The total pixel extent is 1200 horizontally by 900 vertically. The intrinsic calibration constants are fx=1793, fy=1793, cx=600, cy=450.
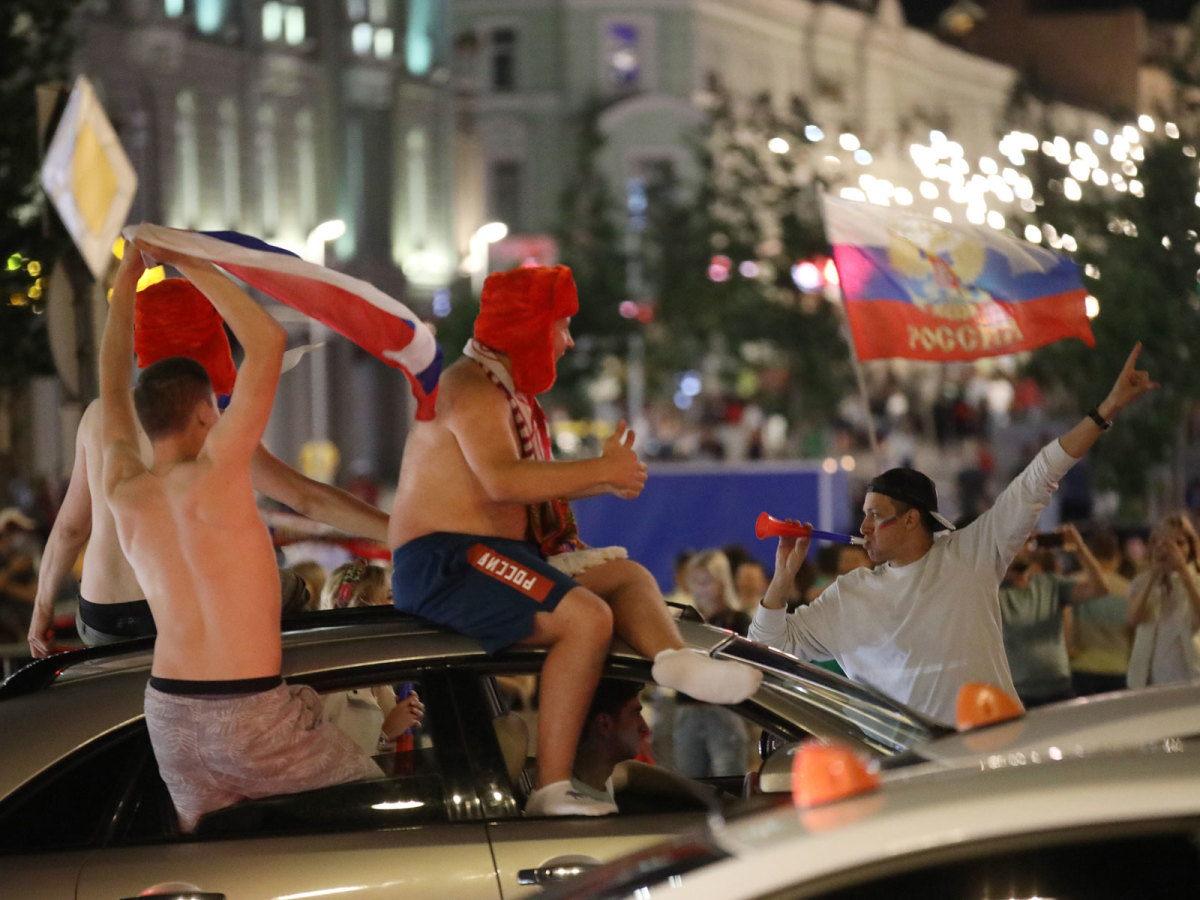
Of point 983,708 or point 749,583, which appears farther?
point 749,583

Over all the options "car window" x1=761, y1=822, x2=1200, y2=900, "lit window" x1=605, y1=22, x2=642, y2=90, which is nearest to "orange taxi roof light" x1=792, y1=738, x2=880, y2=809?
"car window" x1=761, y1=822, x2=1200, y2=900

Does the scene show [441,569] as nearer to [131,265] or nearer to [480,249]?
[131,265]

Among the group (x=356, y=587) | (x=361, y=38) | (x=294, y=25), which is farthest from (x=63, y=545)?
(x=361, y=38)

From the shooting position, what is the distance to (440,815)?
4270mm

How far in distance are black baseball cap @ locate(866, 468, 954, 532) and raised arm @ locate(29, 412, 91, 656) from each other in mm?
2530

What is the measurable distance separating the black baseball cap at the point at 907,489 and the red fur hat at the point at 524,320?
4.83 ft

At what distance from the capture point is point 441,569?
182 inches

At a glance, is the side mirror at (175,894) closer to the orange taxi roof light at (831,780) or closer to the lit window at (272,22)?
the orange taxi roof light at (831,780)

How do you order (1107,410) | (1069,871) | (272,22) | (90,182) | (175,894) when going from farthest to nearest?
(272,22) < (90,182) < (1107,410) < (175,894) < (1069,871)

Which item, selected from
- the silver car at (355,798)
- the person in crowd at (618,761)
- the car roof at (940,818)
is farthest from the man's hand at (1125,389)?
the car roof at (940,818)

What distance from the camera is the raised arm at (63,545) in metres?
5.55

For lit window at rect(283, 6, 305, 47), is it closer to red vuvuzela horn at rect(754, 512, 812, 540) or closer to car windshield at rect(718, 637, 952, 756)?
red vuvuzela horn at rect(754, 512, 812, 540)

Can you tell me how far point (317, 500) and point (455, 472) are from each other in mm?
908

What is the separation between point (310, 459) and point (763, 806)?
31596mm
